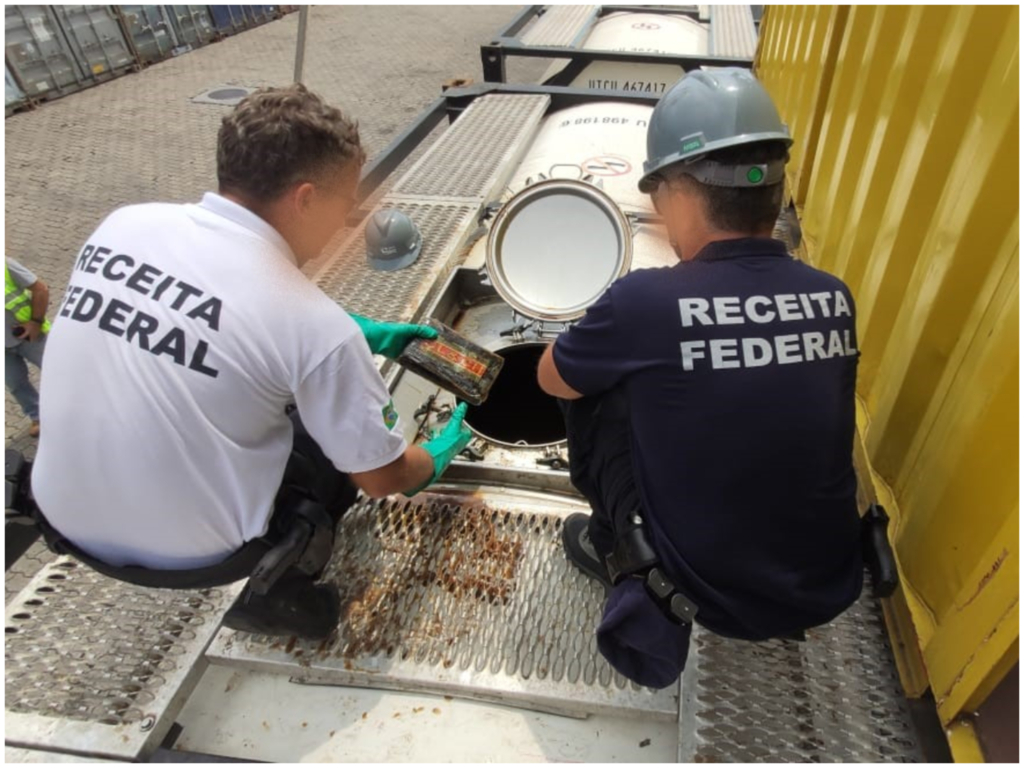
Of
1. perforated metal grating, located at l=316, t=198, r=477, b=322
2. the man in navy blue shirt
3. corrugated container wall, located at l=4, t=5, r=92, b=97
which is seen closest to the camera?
the man in navy blue shirt

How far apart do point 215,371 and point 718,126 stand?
54.0 inches

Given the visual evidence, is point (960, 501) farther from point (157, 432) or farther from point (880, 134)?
point (157, 432)

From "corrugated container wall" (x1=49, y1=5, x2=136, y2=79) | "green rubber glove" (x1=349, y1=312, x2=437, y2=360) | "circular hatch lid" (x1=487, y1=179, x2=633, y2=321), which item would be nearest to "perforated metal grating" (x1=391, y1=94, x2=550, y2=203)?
"circular hatch lid" (x1=487, y1=179, x2=633, y2=321)

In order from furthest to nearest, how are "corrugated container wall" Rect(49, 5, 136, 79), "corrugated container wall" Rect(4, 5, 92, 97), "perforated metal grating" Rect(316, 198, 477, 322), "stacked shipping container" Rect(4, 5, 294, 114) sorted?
1. "corrugated container wall" Rect(49, 5, 136, 79)
2. "stacked shipping container" Rect(4, 5, 294, 114)
3. "corrugated container wall" Rect(4, 5, 92, 97)
4. "perforated metal grating" Rect(316, 198, 477, 322)

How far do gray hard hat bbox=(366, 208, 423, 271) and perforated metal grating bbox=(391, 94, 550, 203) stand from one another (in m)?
0.61

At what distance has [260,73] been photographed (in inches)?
399

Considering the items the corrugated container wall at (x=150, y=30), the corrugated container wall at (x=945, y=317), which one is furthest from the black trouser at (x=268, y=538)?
the corrugated container wall at (x=150, y=30)

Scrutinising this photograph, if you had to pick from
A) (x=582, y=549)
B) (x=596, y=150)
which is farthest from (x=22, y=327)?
(x=596, y=150)

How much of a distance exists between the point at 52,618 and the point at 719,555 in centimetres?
202

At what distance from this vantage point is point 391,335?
7.43 feet

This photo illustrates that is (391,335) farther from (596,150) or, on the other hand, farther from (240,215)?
(596,150)

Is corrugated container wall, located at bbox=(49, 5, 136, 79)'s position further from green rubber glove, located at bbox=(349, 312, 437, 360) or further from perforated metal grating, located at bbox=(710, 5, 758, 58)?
green rubber glove, located at bbox=(349, 312, 437, 360)

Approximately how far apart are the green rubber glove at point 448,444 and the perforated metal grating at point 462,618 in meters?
0.18

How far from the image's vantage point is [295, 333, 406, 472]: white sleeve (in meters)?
1.53
